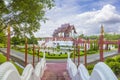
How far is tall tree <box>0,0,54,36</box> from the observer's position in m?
8.97

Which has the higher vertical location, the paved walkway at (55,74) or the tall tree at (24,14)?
the tall tree at (24,14)

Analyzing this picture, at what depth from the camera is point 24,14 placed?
9523mm

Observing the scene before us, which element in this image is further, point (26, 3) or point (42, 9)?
point (42, 9)

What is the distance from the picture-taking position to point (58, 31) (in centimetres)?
2658

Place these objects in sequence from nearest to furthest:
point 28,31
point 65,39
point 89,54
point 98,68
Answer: point 98,68
point 28,31
point 89,54
point 65,39

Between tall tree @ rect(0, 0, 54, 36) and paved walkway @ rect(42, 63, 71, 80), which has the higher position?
tall tree @ rect(0, 0, 54, 36)

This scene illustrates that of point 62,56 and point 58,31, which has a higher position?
point 58,31

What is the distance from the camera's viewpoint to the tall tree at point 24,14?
897 centimetres

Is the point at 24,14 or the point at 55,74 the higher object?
the point at 24,14

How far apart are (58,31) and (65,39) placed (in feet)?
23.1

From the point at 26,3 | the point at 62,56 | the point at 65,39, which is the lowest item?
the point at 62,56

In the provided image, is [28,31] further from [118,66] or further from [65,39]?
[65,39]

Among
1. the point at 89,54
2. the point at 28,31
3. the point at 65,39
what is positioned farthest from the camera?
the point at 65,39

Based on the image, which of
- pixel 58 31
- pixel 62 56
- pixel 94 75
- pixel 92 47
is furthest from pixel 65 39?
pixel 94 75
